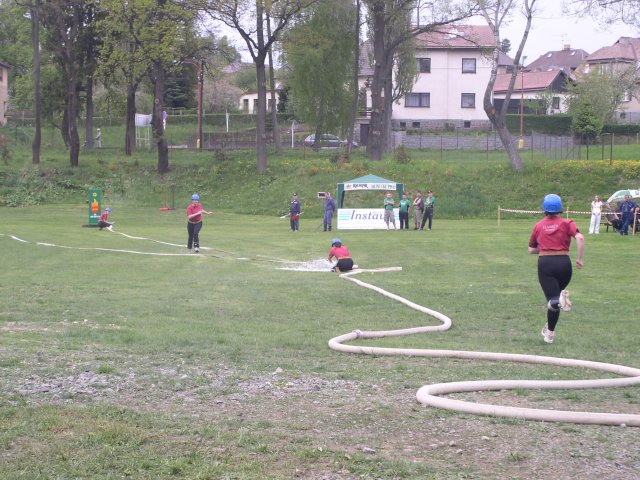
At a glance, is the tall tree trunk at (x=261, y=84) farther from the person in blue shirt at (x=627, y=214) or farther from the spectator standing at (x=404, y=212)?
the person in blue shirt at (x=627, y=214)

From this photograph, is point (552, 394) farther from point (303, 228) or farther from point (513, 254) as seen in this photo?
point (303, 228)

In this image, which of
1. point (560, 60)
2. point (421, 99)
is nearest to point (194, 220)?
point (421, 99)

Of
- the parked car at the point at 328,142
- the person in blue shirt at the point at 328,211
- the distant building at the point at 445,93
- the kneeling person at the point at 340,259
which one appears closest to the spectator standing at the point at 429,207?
the person in blue shirt at the point at 328,211

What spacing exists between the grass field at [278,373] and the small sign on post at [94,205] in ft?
52.4

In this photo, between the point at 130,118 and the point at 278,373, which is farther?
the point at 130,118

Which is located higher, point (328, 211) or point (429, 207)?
point (429, 207)

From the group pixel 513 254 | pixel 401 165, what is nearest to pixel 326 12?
pixel 401 165

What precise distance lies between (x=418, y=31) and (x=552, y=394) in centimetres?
5081

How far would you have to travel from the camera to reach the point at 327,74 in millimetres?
68688

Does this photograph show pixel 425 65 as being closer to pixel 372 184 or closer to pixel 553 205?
pixel 372 184

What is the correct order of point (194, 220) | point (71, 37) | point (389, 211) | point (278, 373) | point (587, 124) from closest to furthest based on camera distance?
point (278, 373) < point (194, 220) < point (389, 211) < point (71, 37) < point (587, 124)

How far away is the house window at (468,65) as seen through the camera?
280ft

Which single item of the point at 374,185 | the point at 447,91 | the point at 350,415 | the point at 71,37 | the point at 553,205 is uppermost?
the point at 71,37

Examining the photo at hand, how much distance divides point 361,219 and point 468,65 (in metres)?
50.7
